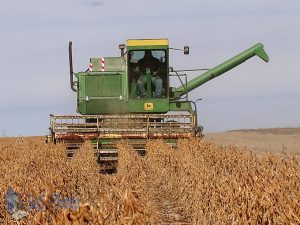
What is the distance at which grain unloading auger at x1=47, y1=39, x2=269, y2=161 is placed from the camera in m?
15.8

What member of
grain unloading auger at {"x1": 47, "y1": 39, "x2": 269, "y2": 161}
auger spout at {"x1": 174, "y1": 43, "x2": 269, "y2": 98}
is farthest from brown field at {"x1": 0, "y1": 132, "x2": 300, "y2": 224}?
auger spout at {"x1": 174, "y1": 43, "x2": 269, "y2": 98}

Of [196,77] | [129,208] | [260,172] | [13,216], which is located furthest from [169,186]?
[196,77]

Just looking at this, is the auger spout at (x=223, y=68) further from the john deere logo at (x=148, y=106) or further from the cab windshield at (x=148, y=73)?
the john deere logo at (x=148, y=106)

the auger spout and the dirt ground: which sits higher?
the auger spout

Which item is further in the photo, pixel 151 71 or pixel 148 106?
pixel 151 71

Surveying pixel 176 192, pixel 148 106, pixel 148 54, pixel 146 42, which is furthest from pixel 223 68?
pixel 176 192

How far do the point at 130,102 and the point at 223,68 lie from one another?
12.7 ft

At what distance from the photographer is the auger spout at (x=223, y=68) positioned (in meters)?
18.4

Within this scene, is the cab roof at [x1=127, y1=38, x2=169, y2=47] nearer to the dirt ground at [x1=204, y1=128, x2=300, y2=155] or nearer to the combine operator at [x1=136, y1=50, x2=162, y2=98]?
the combine operator at [x1=136, y1=50, x2=162, y2=98]

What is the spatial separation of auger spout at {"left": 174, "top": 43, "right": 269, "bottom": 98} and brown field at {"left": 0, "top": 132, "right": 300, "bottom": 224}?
5810 millimetres

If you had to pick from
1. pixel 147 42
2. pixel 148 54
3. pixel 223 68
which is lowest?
pixel 223 68

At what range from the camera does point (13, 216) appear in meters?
6.20

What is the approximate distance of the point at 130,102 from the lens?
17156mm

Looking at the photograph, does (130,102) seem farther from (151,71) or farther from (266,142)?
(266,142)
